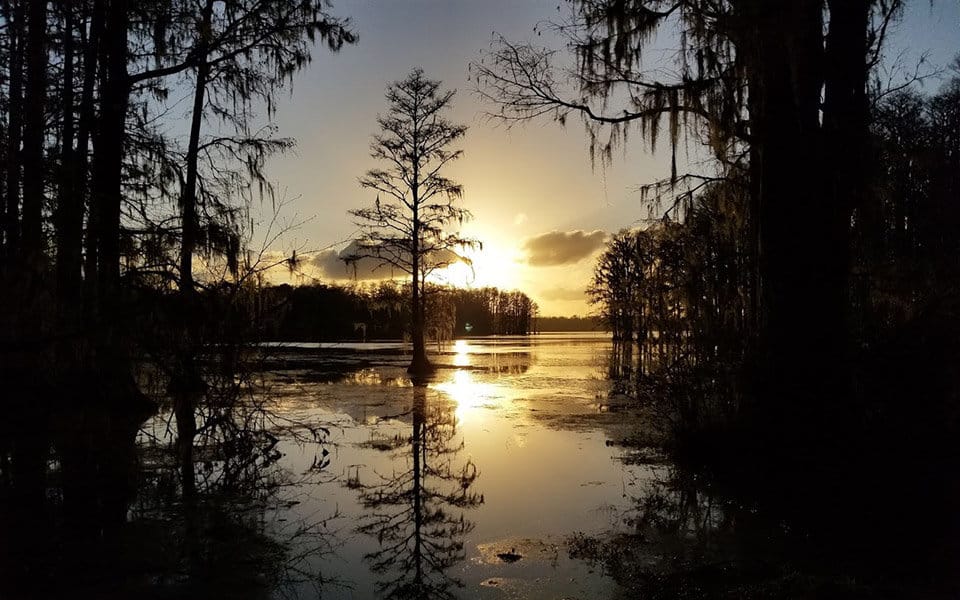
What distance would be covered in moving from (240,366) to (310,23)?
5.56m

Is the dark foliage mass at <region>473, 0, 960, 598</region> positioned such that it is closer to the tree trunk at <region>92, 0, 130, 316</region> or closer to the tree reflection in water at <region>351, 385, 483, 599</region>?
the tree reflection in water at <region>351, 385, 483, 599</region>

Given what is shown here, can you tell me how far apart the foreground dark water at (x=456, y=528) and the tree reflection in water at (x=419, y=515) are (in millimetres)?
21

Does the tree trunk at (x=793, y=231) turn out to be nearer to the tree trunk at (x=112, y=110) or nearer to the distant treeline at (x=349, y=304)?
the distant treeline at (x=349, y=304)

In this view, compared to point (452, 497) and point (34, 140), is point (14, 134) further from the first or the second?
point (452, 497)

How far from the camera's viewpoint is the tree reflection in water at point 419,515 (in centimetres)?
377

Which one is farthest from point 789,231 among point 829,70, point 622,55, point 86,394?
point 86,394

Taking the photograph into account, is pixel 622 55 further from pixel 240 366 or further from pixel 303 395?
pixel 303 395

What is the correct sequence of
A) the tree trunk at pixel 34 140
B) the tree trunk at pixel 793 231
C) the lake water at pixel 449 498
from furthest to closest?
the tree trunk at pixel 793 231, the tree trunk at pixel 34 140, the lake water at pixel 449 498

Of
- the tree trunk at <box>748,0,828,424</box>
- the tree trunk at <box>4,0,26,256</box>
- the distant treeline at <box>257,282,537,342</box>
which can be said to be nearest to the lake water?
the distant treeline at <box>257,282,537,342</box>

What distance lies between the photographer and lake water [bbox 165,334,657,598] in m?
3.76

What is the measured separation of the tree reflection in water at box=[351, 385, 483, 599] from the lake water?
15 mm

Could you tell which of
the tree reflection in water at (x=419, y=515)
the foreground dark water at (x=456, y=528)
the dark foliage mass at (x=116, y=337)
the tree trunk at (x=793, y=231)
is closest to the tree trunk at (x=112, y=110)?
the dark foliage mass at (x=116, y=337)

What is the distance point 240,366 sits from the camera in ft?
21.2

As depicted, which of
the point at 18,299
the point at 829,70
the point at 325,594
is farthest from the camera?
the point at 829,70
